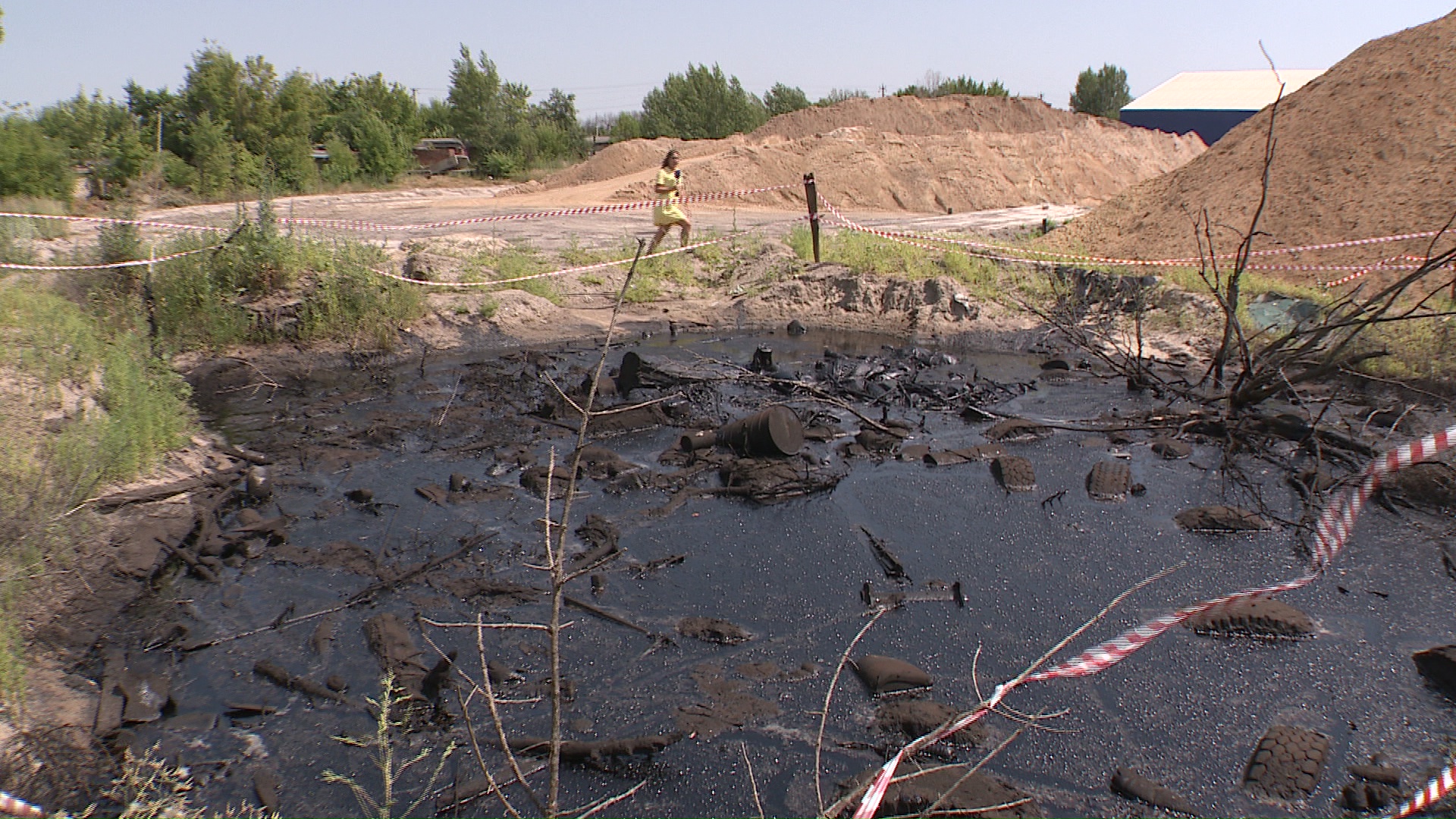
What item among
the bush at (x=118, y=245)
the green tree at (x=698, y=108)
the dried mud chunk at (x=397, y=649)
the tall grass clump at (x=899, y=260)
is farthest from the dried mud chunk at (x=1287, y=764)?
the green tree at (x=698, y=108)

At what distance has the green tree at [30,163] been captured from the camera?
72.7 feet

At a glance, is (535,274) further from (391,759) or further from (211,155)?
(211,155)

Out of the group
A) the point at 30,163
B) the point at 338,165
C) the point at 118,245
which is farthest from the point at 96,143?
the point at 118,245

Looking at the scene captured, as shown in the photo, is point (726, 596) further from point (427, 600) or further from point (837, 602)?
point (427, 600)

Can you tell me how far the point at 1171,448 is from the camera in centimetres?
869

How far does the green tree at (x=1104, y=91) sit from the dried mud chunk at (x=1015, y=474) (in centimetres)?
5801

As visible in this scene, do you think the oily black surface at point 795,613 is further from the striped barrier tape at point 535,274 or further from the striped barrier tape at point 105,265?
the striped barrier tape at point 535,274

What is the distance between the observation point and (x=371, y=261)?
1303cm

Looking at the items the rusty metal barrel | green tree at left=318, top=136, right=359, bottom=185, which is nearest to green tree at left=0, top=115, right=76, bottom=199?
green tree at left=318, top=136, right=359, bottom=185

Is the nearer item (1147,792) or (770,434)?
(1147,792)

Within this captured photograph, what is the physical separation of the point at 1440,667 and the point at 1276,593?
1.02 meters

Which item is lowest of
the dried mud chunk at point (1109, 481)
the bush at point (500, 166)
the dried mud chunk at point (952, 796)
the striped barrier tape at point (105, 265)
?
the dried mud chunk at point (952, 796)

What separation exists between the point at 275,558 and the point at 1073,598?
5.37 metres

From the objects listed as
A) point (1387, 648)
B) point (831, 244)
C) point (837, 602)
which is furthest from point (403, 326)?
point (1387, 648)
